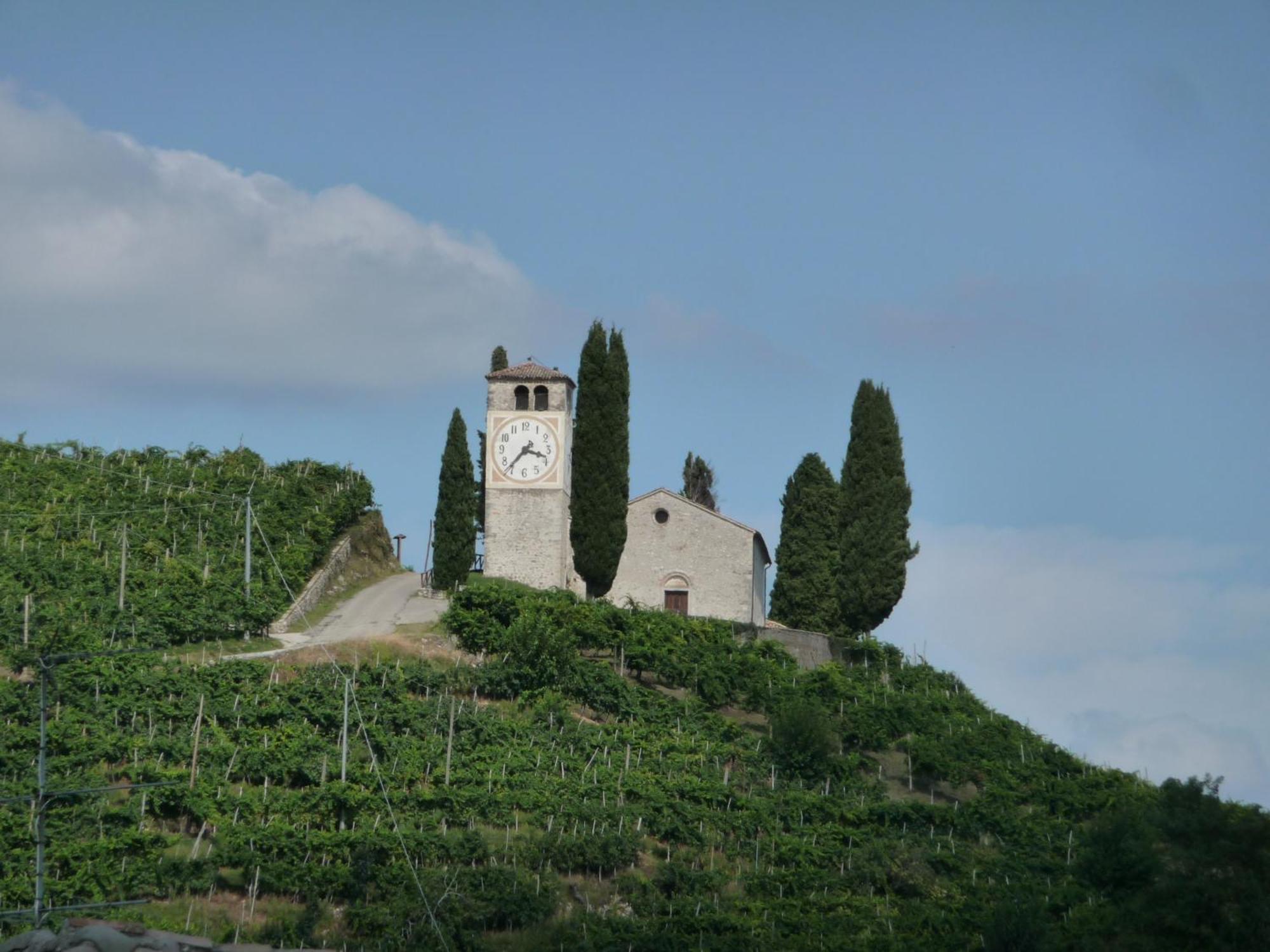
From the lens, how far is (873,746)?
1470 inches

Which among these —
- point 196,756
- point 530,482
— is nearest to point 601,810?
point 196,756

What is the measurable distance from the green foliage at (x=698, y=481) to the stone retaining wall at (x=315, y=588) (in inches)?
713

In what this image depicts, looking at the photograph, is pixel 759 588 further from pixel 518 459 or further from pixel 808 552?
pixel 518 459

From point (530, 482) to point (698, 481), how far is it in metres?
19.1

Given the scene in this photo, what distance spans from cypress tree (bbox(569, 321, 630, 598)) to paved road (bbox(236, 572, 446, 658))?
4.20 m

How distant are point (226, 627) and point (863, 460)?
1870 centimetres

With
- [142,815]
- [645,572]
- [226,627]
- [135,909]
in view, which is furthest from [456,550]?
[135,909]

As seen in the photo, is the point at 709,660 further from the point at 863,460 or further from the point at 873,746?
the point at 863,460

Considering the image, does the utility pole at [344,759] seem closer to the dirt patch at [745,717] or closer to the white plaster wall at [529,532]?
the dirt patch at [745,717]

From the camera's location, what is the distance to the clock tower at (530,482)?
45.2 m

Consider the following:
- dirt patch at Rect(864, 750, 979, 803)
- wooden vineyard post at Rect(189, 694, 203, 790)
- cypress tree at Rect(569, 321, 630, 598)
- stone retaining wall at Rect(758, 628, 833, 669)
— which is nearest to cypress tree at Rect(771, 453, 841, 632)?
stone retaining wall at Rect(758, 628, 833, 669)

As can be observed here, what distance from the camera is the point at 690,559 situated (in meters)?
49.0

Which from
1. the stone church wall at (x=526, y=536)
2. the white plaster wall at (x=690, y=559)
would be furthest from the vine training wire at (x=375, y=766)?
the white plaster wall at (x=690, y=559)

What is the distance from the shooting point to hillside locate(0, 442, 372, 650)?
38125 mm
